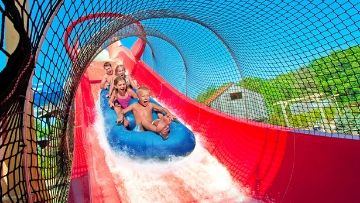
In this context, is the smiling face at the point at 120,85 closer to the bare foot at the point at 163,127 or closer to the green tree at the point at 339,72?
the bare foot at the point at 163,127

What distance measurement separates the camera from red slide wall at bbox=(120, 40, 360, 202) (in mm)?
2260

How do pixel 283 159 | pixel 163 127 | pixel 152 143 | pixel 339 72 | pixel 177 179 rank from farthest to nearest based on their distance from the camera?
pixel 163 127
pixel 152 143
pixel 339 72
pixel 177 179
pixel 283 159

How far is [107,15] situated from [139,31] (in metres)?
2.55

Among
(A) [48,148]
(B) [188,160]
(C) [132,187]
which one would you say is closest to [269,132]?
(B) [188,160]

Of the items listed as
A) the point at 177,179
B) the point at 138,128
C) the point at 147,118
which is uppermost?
the point at 147,118

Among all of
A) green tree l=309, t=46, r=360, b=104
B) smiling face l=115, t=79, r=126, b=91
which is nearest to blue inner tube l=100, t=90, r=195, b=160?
smiling face l=115, t=79, r=126, b=91

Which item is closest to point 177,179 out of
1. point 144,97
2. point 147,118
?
point 147,118

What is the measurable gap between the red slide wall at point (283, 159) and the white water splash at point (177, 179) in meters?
0.12

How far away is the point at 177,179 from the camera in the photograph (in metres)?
3.26

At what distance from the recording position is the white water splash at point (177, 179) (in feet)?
9.78

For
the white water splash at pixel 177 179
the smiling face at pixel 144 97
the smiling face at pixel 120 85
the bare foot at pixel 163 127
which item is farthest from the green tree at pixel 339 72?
the smiling face at pixel 120 85

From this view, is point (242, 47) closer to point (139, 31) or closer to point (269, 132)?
point (269, 132)

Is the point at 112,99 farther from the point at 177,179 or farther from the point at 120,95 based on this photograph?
the point at 177,179

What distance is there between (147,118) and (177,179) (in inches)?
36.7
